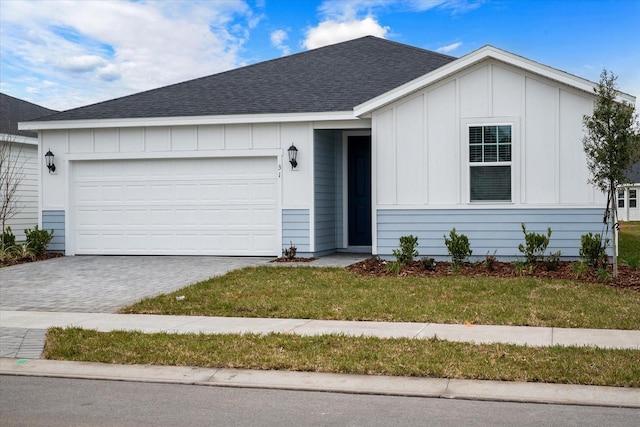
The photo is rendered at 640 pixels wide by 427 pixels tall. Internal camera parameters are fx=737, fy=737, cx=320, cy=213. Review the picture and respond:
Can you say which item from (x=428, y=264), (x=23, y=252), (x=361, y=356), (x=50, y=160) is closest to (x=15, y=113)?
(x=50, y=160)

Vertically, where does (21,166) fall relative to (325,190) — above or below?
above

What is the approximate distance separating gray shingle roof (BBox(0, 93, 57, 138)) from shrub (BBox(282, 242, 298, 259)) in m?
10.2

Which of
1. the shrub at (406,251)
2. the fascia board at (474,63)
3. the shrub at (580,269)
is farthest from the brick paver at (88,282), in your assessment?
the shrub at (580,269)

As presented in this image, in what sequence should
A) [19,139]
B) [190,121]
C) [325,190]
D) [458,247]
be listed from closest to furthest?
[458,247]
[190,121]
[325,190]
[19,139]

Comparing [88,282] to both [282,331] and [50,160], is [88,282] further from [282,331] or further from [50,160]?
[282,331]

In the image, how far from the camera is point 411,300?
36.3ft

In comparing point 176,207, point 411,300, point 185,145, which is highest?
point 185,145

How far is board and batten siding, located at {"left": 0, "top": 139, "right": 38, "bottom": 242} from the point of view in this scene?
72.8 ft

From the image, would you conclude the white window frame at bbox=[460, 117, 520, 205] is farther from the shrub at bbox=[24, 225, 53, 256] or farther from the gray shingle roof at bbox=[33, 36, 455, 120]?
the shrub at bbox=[24, 225, 53, 256]

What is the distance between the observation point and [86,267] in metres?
16.0

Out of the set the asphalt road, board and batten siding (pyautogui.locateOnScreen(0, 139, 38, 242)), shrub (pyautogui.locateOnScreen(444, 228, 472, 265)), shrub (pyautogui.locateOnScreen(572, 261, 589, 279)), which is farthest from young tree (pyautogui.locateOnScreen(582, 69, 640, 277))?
board and batten siding (pyautogui.locateOnScreen(0, 139, 38, 242))

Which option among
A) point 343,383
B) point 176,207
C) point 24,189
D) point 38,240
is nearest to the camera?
point 343,383

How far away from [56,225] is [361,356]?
42.9 feet

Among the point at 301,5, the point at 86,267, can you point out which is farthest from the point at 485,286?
the point at 301,5
